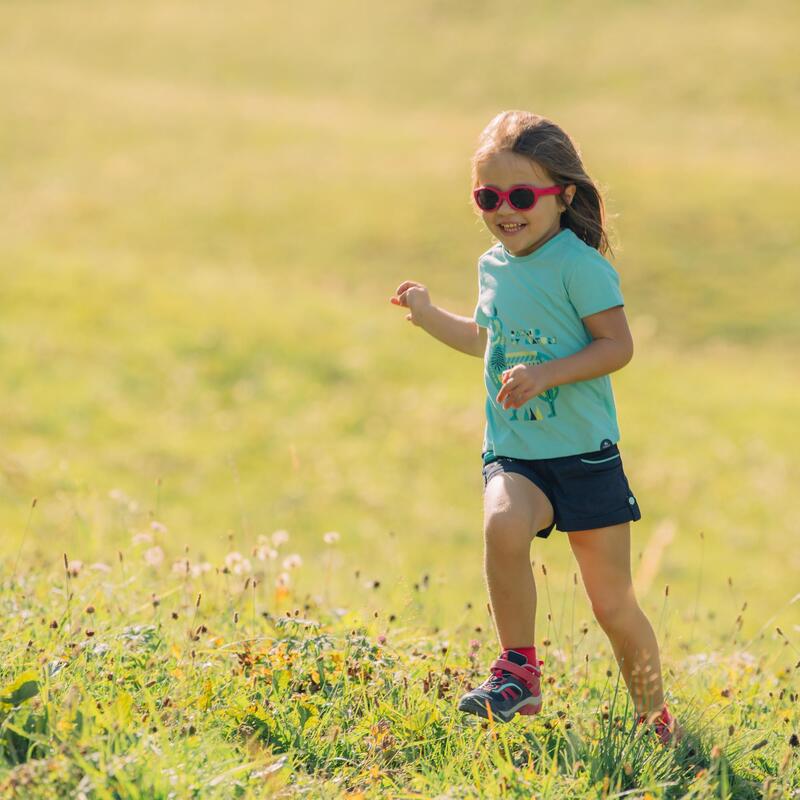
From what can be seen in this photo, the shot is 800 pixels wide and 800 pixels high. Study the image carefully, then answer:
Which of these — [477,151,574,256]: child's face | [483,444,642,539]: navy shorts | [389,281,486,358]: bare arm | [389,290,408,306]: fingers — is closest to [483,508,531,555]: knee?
[483,444,642,539]: navy shorts

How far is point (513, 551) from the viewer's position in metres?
4.08

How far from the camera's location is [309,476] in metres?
14.0

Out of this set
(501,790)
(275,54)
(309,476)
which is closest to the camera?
(501,790)

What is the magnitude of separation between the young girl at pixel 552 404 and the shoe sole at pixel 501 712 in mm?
70

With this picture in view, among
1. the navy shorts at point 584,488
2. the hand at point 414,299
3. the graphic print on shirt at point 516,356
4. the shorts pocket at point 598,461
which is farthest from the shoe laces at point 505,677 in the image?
the hand at point 414,299

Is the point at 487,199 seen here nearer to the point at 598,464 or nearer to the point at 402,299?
the point at 402,299

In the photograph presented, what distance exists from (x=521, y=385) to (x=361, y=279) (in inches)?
862

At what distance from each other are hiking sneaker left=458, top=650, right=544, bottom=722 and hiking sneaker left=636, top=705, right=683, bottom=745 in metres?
0.36

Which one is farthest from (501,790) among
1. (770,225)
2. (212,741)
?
(770,225)

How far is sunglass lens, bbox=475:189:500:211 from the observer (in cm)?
429

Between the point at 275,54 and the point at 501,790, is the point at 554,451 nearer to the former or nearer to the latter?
the point at 501,790

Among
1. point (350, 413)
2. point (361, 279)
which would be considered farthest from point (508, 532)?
point (361, 279)

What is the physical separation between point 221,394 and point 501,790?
42.2 ft

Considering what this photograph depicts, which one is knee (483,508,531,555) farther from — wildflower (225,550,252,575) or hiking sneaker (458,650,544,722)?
wildflower (225,550,252,575)
